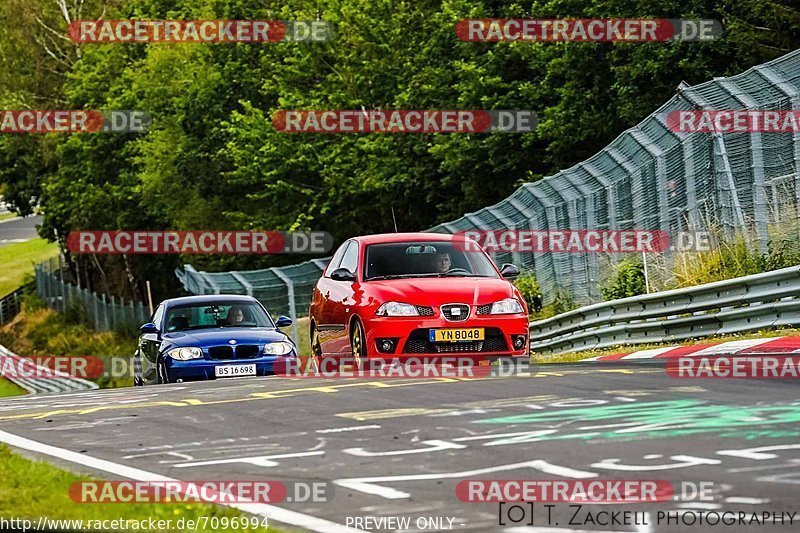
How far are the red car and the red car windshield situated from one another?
11 mm

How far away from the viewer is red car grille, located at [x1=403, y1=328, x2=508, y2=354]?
53.9 feet

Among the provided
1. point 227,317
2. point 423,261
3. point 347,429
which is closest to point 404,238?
→ point 423,261

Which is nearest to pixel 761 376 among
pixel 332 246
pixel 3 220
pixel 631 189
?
pixel 631 189

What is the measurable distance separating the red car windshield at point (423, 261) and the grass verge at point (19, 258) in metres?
86.6

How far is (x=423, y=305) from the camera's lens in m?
16.5

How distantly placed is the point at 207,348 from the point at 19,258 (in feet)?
321

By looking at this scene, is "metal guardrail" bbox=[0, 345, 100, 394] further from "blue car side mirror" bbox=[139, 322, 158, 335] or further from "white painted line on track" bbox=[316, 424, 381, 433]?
"white painted line on track" bbox=[316, 424, 381, 433]

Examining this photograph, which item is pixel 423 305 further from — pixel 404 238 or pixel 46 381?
pixel 46 381

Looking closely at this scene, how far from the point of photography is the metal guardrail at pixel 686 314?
17.4m

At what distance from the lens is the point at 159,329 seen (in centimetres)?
2014

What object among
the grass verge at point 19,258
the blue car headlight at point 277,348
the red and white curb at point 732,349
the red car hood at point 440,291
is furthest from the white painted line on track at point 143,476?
the grass verge at point 19,258

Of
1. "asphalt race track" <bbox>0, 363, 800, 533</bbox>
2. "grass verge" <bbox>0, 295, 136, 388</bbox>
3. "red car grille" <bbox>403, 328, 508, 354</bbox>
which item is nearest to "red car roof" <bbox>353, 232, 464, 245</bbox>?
"red car grille" <bbox>403, 328, 508, 354</bbox>

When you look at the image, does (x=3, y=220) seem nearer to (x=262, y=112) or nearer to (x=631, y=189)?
(x=262, y=112)

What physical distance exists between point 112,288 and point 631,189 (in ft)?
200
